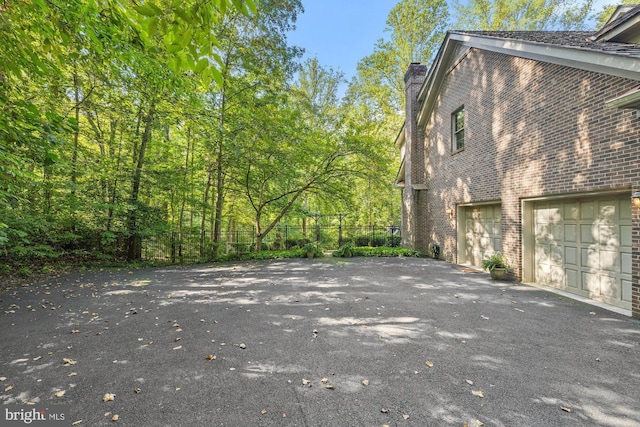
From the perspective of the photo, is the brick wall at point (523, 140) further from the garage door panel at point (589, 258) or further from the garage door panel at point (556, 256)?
the garage door panel at point (589, 258)

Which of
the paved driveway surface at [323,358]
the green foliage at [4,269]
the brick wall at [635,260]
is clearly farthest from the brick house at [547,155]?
the green foliage at [4,269]

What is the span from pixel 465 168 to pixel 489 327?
21.3 ft

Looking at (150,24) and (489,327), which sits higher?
(150,24)

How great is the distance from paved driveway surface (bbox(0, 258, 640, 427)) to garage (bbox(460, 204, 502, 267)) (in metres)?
2.48

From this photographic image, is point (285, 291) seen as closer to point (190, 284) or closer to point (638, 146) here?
point (190, 284)

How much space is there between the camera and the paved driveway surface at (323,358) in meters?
2.31

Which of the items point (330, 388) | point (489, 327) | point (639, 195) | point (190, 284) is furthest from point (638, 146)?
point (190, 284)

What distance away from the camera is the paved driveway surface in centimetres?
231

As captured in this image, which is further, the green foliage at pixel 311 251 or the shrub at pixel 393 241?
the shrub at pixel 393 241

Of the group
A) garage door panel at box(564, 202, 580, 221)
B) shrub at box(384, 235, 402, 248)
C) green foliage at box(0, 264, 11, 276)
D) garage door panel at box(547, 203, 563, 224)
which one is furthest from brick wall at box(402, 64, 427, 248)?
green foliage at box(0, 264, 11, 276)

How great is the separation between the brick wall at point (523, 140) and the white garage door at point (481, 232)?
454 millimetres

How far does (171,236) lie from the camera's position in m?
10.9

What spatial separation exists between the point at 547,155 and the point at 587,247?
205 cm

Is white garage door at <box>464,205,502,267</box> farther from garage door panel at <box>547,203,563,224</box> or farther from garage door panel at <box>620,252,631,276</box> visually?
garage door panel at <box>620,252,631,276</box>
